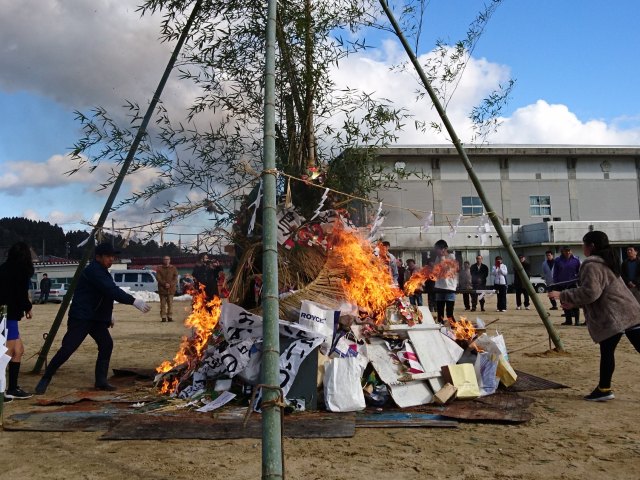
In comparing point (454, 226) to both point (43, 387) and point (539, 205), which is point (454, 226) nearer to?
point (43, 387)

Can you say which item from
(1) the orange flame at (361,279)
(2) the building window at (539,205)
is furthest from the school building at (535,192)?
(1) the orange flame at (361,279)

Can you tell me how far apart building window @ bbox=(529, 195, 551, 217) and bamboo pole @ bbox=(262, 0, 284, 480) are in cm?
4278

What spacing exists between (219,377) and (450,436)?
2722 millimetres

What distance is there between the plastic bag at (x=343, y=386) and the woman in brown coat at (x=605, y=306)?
2.48 m

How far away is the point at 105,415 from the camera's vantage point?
5.88 metres

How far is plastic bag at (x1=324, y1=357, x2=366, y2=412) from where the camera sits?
5867 millimetres

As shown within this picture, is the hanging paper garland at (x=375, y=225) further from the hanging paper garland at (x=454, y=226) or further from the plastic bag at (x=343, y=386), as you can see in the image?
the plastic bag at (x=343, y=386)

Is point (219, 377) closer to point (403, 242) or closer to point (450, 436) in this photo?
point (450, 436)

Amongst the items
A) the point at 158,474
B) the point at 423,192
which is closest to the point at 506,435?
the point at 158,474

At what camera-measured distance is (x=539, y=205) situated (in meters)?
43.7

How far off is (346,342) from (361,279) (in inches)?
41.3

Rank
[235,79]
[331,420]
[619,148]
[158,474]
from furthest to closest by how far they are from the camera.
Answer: [619,148], [235,79], [331,420], [158,474]

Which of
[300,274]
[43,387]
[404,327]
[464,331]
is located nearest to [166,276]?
[43,387]

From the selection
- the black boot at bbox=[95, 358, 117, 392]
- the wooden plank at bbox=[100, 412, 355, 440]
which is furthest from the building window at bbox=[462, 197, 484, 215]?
the wooden plank at bbox=[100, 412, 355, 440]
